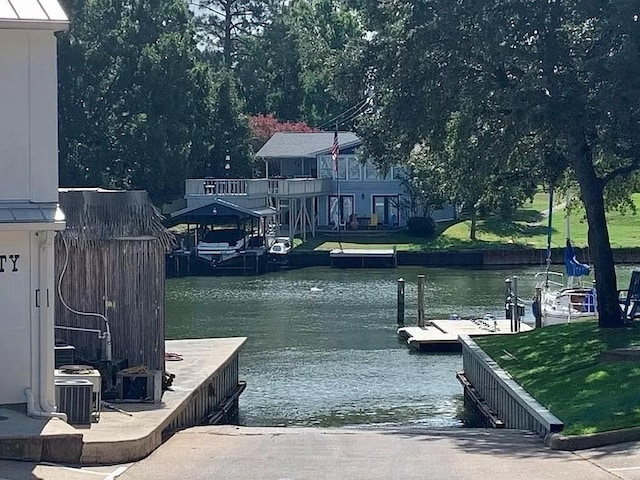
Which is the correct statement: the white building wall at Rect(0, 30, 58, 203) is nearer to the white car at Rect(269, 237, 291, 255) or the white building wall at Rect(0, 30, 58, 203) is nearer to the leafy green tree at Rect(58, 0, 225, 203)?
the white car at Rect(269, 237, 291, 255)

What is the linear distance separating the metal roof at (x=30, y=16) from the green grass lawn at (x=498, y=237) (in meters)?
52.5

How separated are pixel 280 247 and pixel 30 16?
168ft

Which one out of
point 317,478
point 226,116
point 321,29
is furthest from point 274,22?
point 317,478

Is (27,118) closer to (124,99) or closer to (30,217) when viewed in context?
(30,217)

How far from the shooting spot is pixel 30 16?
645 inches

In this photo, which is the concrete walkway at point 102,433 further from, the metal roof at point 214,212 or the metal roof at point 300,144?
the metal roof at point 300,144

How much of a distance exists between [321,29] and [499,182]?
2832 inches

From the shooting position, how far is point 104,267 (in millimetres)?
21469

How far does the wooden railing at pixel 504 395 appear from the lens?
18.6 metres

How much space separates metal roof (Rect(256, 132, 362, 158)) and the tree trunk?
5028 centimetres

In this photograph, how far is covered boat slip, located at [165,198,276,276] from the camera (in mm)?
64375

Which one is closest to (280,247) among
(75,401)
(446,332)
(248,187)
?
(248,187)

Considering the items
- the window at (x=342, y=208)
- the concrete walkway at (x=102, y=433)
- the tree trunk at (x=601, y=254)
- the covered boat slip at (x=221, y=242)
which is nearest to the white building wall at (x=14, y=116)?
the concrete walkway at (x=102, y=433)

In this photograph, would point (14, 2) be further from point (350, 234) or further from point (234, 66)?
point (234, 66)
